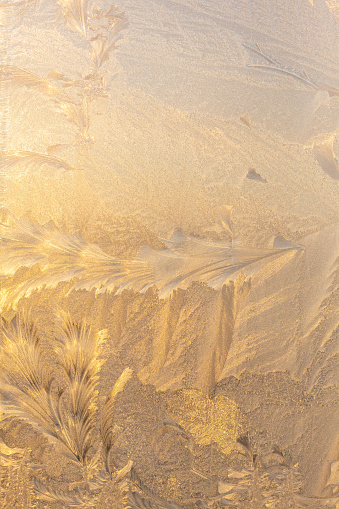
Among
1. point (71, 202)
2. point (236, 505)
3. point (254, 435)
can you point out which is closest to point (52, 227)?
point (71, 202)

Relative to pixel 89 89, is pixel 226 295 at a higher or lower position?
lower

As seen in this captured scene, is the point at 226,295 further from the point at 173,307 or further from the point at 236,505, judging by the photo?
the point at 236,505

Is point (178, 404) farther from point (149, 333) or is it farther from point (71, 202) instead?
point (71, 202)

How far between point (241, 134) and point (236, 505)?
860mm

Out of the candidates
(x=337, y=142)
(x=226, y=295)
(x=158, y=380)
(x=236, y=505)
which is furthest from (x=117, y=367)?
(x=337, y=142)

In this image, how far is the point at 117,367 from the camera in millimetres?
790

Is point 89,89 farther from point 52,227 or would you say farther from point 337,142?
point 337,142

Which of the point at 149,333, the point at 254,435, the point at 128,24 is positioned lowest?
the point at 254,435

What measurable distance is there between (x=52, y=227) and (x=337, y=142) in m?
0.71

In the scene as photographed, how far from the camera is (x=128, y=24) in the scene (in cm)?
86

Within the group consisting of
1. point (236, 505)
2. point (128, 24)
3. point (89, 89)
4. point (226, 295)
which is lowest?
point (236, 505)

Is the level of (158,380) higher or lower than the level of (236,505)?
higher

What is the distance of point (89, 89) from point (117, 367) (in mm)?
651

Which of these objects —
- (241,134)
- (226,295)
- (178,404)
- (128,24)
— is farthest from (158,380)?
(128,24)
